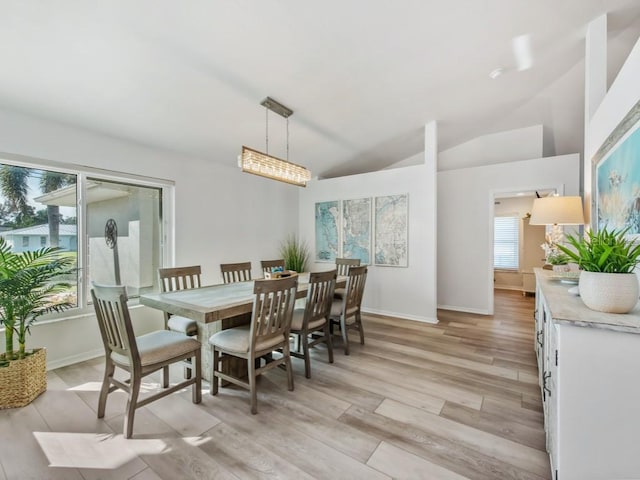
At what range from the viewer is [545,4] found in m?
2.42

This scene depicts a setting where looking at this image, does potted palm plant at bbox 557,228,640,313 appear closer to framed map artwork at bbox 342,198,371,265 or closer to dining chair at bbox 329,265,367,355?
dining chair at bbox 329,265,367,355

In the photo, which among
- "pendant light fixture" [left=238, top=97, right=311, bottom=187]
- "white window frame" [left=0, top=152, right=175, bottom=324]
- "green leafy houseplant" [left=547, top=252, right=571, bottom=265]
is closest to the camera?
"green leafy houseplant" [left=547, top=252, right=571, bottom=265]

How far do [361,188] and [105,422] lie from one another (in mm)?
4469

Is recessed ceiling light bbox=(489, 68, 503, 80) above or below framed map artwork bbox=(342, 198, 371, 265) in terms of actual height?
above

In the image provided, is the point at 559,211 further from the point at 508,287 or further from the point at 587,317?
the point at 508,287

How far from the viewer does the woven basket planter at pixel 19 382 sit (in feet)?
7.21

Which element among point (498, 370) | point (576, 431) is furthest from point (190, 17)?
point (498, 370)

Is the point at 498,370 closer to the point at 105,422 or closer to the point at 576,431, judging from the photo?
the point at 576,431

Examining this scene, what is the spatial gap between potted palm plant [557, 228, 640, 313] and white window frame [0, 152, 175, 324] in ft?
13.4

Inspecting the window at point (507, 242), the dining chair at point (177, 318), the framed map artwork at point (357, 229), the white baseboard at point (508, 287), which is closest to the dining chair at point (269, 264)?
the dining chair at point (177, 318)

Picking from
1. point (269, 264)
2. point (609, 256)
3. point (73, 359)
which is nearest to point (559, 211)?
point (609, 256)

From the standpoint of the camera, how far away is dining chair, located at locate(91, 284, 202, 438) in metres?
1.87

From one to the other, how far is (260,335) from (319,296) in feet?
Result: 2.57

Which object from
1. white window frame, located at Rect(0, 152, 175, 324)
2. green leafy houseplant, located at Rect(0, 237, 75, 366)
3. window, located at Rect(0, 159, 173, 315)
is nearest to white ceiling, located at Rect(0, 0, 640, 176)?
white window frame, located at Rect(0, 152, 175, 324)
